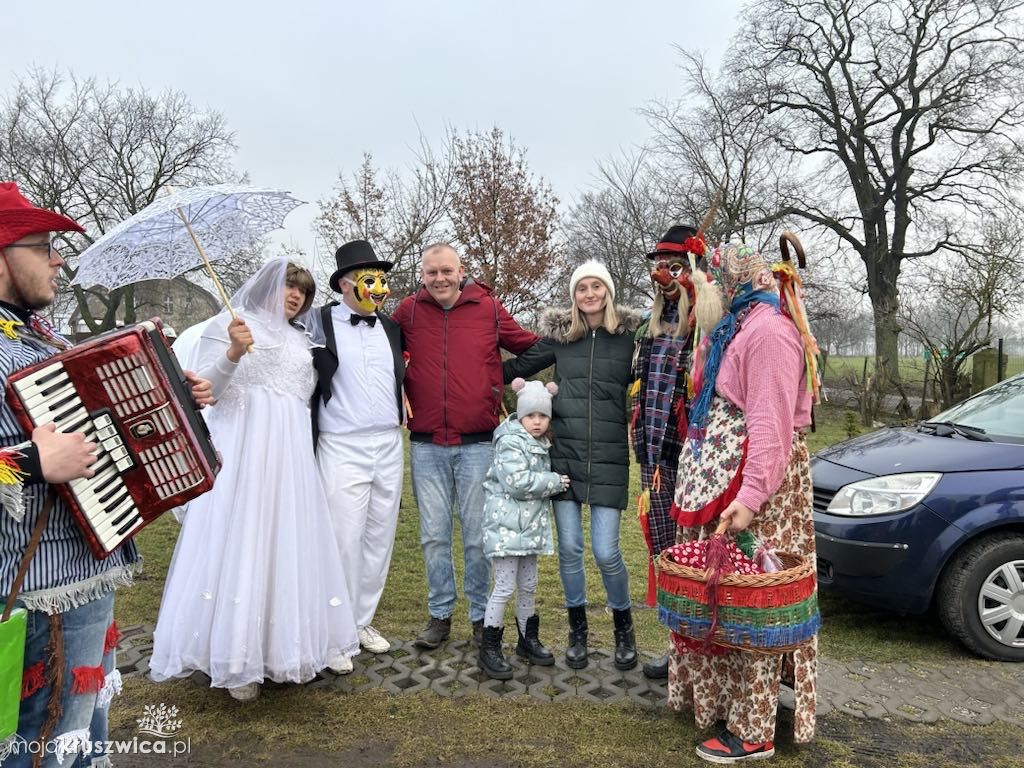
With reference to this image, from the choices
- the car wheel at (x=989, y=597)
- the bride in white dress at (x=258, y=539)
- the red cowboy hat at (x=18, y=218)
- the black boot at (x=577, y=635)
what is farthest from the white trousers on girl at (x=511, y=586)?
the red cowboy hat at (x=18, y=218)

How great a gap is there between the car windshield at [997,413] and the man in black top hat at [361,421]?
12.4 feet

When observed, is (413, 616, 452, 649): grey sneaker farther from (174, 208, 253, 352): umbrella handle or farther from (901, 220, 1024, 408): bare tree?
(901, 220, 1024, 408): bare tree

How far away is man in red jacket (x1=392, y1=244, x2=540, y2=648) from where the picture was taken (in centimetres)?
423

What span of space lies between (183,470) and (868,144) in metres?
24.9

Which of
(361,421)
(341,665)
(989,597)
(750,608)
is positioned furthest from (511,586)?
(989,597)

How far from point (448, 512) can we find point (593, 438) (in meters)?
1.05

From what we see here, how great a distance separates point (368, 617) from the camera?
4.25 metres

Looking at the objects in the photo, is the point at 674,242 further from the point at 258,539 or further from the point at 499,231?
the point at 499,231

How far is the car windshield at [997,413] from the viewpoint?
15.2 feet

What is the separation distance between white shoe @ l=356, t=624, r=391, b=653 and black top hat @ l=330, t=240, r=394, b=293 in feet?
6.72

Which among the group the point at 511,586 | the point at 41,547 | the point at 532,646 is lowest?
the point at 532,646

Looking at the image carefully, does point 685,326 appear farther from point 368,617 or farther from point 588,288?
point 368,617

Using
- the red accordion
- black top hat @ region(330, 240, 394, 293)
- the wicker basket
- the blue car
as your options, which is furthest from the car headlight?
the red accordion

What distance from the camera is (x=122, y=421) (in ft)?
7.17
